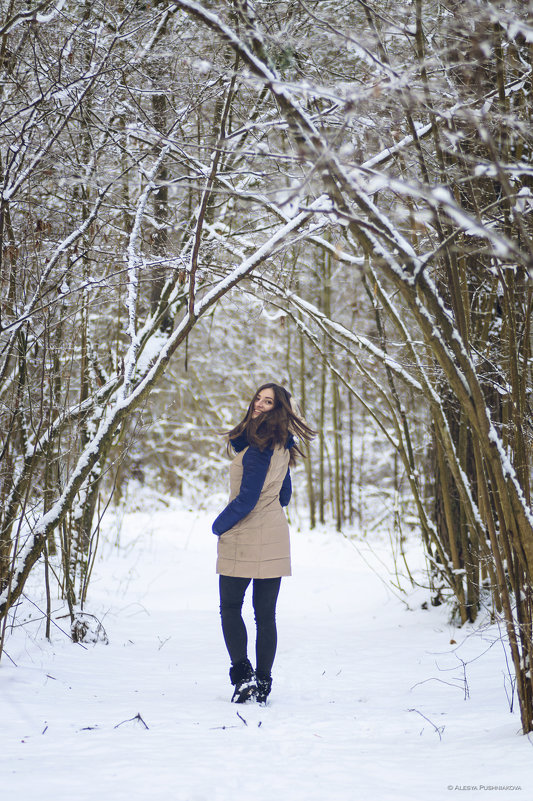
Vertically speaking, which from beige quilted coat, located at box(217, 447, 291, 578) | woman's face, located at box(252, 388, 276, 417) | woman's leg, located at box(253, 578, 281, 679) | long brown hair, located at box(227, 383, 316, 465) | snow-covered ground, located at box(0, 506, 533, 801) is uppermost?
woman's face, located at box(252, 388, 276, 417)

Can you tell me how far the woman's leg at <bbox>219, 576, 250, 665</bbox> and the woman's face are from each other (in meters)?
0.80

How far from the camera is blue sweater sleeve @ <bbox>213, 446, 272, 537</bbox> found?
10.6 ft

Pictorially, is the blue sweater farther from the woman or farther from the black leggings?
the black leggings

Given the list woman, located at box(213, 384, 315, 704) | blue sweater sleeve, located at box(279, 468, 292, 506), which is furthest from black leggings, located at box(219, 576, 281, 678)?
blue sweater sleeve, located at box(279, 468, 292, 506)

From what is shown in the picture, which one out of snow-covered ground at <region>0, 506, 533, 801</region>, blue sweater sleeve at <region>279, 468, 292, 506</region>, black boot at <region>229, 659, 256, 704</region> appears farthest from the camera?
blue sweater sleeve at <region>279, 468, 292, 506</region>

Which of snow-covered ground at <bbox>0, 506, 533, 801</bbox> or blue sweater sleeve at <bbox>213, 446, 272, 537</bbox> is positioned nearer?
snow-covered ground at <bbox>0, 506, 533, 801</bbox>

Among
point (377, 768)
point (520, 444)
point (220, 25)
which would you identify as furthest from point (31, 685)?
point (220, 25)

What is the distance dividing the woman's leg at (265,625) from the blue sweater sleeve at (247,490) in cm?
35

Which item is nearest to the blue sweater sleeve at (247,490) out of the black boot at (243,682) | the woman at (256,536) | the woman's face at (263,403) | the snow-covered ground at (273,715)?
the woman at (256,536)

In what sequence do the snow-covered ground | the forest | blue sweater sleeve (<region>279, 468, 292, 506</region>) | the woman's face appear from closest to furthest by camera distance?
the snow-covered ground, the forest, the woman's face, blue sweater sleeve (<region>279, 468, 292, 506</region>)

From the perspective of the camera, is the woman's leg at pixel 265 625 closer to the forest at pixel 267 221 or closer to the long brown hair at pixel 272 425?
the long brown hair at pixel 272 425

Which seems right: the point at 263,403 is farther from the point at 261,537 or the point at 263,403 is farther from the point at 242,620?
the point at 242,620

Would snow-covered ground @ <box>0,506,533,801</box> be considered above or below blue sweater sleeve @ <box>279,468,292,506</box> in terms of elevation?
below

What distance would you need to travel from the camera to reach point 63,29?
4.28 metres
